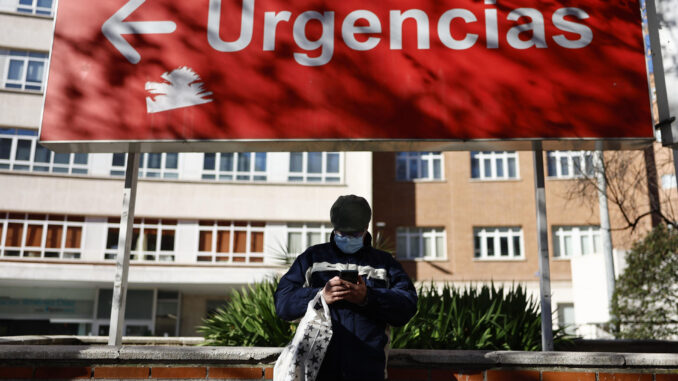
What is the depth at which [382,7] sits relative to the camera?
177 inches

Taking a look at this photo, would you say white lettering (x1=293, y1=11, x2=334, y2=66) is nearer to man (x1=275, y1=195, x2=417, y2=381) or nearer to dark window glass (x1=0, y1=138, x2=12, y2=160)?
man (x1=275, y1=195, x2=417, y2=381)

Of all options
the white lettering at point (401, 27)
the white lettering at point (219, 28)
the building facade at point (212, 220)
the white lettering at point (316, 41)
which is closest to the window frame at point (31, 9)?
the building facade at point (212, 220)

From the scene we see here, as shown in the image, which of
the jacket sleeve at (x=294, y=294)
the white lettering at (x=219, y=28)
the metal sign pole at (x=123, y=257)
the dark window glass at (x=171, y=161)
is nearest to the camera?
the jacket sleeve at (x=294, y=294)

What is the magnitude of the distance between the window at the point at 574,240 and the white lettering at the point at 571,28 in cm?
2395

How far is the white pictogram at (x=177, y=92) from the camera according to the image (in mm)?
4375

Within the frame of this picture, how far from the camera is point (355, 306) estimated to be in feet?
8.45

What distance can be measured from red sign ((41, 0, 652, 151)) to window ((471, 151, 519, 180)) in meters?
23.6

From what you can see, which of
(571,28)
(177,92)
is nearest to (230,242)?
(177,92)

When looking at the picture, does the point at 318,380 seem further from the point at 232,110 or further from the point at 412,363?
the point at 232,110

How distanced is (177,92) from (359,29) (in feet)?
4.98

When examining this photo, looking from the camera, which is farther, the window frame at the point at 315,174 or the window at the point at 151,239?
the window frame at the point at 315,174

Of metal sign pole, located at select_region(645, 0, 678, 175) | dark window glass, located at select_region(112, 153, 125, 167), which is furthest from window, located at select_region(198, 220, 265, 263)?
metal sign pole, located at select_region(645, 0, 678, 175)

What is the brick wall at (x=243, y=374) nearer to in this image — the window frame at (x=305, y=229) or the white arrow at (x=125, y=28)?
the white arrow at (x=125, y=28)

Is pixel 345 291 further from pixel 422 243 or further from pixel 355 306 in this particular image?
pixel 422 243
